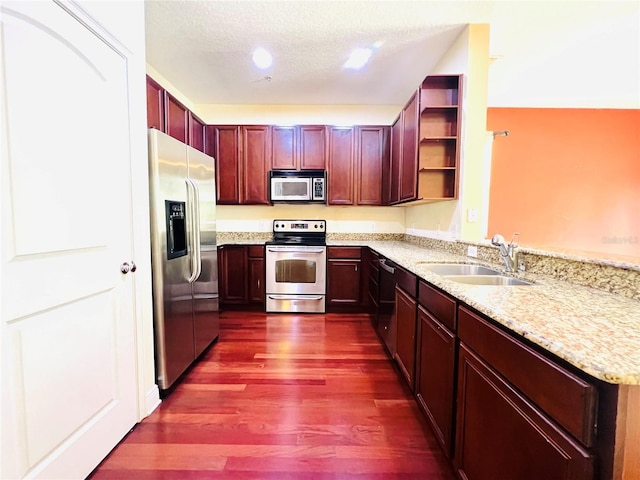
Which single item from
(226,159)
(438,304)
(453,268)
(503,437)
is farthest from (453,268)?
Answer: (226,159)

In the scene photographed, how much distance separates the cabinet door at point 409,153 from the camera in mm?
2520

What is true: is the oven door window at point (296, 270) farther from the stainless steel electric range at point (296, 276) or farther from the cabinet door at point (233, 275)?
the cabinet door at point (233, 275)

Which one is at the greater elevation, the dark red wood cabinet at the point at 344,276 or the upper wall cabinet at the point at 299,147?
the upper wall cabinet at the point at 299,147

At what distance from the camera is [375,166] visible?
12.1 ft

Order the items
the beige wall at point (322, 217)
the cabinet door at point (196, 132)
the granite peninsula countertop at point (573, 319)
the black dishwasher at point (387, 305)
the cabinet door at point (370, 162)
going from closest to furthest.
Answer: the granite peninsula countertop at point (573, 319), the black dishwasher at point (387, 305), the cabinet door at point (196, 132), the cabinet door at point (370, 162), the beige wall at point (322, 217)

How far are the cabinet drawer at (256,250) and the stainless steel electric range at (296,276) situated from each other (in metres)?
0.09

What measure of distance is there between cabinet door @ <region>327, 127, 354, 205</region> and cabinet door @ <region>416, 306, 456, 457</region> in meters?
2.30

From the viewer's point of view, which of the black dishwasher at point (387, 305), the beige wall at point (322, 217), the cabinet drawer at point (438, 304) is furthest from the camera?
the beige wall at point (322, 217)

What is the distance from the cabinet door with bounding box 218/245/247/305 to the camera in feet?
11.6

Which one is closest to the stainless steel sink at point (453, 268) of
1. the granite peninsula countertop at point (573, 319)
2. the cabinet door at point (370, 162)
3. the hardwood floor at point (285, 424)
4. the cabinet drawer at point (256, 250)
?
the granite peninsula countertop at point (573, 319)

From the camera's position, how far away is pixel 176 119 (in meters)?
2.64

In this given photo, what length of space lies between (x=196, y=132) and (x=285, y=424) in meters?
3.05

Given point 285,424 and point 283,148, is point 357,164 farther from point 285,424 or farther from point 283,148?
point 285,424

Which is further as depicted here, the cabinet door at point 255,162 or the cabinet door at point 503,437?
the cabinet door at point 255,162
